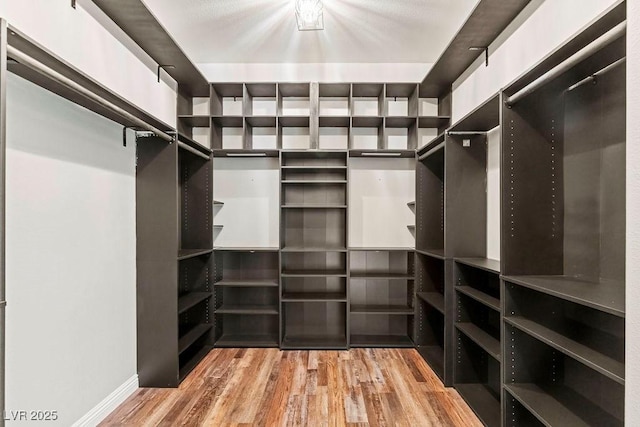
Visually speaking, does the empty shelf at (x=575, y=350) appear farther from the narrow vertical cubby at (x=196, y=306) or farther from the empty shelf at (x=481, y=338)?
the narrow vertical cubby at (x=196, y=306)

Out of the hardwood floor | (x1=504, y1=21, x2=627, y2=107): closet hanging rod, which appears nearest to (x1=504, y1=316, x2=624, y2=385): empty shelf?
the hardwood floor

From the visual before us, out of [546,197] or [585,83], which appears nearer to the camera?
[585,83]

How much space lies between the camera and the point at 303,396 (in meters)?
2.62

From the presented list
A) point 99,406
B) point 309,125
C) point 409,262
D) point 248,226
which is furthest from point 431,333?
point 99,406

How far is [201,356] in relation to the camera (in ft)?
10.8

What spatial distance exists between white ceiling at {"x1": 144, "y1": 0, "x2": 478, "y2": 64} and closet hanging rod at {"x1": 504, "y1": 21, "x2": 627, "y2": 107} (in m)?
1.40

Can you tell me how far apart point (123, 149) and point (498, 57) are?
9.64 ft

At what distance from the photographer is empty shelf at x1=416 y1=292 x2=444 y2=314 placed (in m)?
3.02

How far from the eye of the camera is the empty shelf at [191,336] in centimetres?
287

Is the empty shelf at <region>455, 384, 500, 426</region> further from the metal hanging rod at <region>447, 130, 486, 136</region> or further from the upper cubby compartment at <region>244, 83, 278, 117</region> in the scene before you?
the upper cubby compartment at <region>244, 83, 278, 117</region>

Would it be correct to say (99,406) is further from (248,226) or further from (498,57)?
(498,57)

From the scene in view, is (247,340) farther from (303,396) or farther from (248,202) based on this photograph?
(248,202)

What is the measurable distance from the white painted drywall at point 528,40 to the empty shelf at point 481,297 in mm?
1496

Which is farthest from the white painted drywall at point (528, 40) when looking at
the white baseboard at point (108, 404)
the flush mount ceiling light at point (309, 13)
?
the white baseboard at point (108, 404)
